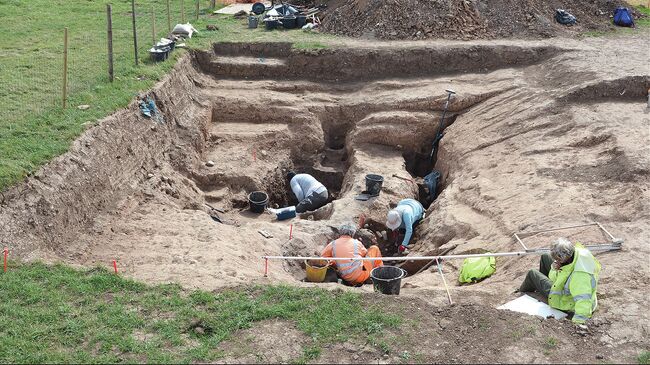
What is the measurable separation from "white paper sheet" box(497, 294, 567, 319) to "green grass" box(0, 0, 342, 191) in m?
8.64

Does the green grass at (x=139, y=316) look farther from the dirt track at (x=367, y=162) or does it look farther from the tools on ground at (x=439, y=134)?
the tools on ground at (x=439, y=134)

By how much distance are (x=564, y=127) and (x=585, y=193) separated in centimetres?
322

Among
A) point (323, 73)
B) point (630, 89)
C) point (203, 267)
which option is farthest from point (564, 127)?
point (203, 267)

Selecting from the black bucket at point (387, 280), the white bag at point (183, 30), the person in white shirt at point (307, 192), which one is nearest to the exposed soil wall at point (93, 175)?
the person in white shirt at point (307, 192)

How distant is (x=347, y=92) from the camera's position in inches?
764

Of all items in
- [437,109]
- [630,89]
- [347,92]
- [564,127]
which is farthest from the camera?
[347,92]

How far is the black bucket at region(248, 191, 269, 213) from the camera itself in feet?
51.0

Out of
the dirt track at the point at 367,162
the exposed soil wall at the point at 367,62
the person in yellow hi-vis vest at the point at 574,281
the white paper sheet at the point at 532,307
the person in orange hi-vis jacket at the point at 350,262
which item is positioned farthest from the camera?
the exposed soil wall at the point at 367,62

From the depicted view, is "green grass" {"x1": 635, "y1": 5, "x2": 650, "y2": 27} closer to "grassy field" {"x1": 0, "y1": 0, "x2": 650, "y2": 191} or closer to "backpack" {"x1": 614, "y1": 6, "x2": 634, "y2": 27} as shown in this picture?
"grassy field" {"x1": 0, "y1": 0, "x2": 650, "y2": 191}

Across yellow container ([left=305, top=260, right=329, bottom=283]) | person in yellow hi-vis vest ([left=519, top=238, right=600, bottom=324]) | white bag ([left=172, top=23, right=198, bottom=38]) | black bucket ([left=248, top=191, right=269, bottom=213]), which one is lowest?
black bucket ([left=248, top=191, right=269, bottom=213])

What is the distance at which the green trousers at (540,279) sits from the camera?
9.07 m

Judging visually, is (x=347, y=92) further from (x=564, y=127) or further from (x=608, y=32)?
(x=608, y=32)

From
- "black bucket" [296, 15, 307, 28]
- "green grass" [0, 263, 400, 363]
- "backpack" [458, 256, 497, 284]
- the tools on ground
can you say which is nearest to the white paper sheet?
"backpack" [458, 256, 497, 284]

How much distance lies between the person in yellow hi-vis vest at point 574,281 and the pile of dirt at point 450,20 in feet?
44.0
